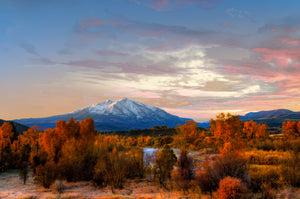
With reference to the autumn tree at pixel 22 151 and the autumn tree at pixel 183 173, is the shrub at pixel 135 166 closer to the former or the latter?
the autumn tree at pixel 183 173

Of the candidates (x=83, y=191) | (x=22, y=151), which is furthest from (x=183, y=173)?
(x=22, y=151)

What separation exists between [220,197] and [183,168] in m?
5.08

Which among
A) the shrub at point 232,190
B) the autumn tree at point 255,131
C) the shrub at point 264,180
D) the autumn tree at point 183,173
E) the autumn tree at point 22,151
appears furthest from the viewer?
the autumn tree at point 255,131

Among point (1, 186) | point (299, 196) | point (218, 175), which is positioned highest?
point (218, 175)

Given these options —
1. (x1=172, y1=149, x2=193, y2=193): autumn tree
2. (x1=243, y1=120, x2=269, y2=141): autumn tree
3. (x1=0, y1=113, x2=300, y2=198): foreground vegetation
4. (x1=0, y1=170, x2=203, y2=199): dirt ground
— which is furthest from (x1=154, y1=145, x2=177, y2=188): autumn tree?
(x1=243, y1=120, x2=269, y2=141): autumn tree

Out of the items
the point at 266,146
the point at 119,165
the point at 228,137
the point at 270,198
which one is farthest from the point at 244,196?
the point at 266,146

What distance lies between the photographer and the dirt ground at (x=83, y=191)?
35.5 ft

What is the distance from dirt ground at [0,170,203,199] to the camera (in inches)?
426

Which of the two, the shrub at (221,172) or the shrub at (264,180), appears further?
the shrub at (264,180)

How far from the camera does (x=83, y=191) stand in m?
12.2

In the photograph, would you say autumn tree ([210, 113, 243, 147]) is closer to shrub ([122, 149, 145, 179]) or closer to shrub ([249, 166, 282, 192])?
shrub ([249, 166, 282, 192])

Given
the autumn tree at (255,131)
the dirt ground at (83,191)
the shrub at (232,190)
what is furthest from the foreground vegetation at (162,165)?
the autumn tree at (255,131)

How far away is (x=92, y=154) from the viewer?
51.0 feet

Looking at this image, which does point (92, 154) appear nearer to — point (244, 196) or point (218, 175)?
point (218, 175)
